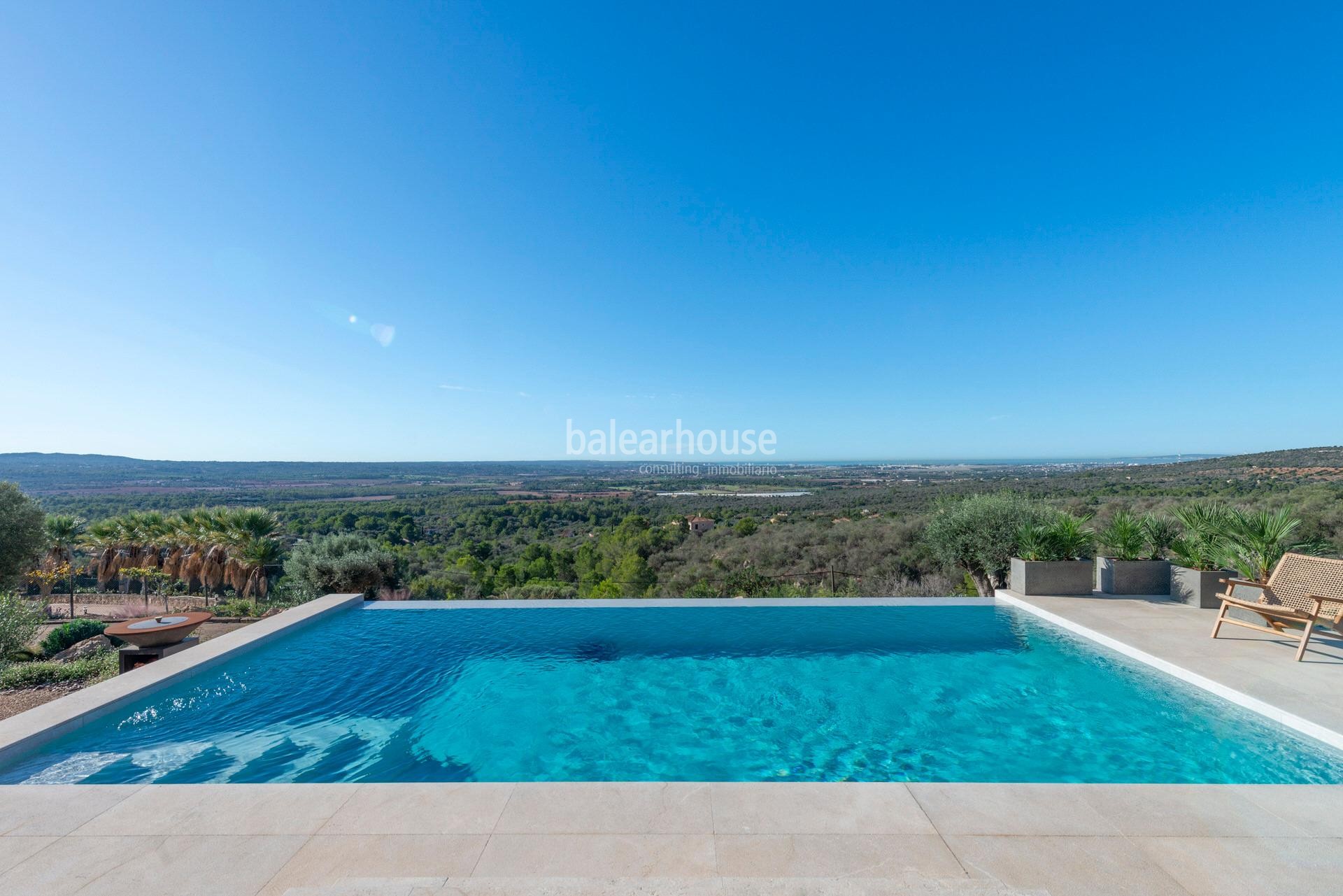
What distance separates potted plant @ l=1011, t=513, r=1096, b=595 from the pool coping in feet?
34.4

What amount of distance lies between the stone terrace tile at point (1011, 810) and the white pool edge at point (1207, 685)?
2229 millimetres

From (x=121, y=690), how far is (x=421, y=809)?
399cm

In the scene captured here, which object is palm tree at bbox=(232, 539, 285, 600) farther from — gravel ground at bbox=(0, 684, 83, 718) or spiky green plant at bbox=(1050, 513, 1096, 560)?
spiky green plant at bbox=(1050, 513, 1096, 560)

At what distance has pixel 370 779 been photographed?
142 inches

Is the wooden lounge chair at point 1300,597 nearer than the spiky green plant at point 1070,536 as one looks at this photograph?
Yes

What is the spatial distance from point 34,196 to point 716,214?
546 inches

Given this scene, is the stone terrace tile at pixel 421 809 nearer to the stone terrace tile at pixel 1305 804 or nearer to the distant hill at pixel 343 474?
the stone terrace tile at pixel 1305 804

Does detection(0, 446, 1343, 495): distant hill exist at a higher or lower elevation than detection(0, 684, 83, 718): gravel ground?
higher

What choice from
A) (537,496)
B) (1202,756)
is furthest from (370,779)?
(537,496)

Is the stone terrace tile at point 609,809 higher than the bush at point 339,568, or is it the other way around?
the stone terrace tile at point 609,809

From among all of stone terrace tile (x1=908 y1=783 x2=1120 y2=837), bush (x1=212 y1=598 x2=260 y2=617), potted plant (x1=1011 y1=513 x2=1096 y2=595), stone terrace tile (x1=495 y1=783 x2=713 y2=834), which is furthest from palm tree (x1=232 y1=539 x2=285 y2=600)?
potted plant (x1=1011 y1=513 x2=1096 y2=595)

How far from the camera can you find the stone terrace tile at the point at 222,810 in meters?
2.59

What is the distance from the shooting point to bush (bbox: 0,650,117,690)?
5.10 m

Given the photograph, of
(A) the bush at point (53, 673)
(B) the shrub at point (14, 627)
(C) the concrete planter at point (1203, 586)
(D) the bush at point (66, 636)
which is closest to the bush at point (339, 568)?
(D) the bush at point (66, 636)
